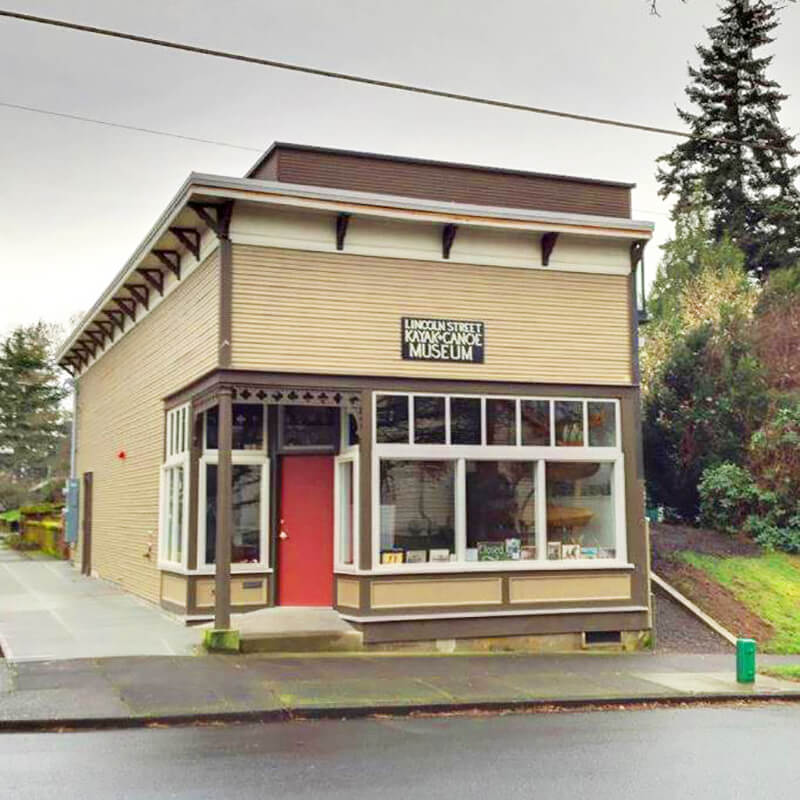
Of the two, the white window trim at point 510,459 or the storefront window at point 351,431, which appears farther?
the storefront window at point 351,431

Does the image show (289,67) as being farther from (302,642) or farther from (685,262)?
(685,262)

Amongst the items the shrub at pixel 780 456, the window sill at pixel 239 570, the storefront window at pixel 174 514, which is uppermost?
the shrub at pixel 780 456

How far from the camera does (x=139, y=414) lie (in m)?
19.6

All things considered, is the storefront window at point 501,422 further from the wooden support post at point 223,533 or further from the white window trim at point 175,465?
the white window trim at point 175,465

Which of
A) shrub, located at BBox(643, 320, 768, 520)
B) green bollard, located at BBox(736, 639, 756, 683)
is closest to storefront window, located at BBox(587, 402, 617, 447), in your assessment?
green bollard, located at BBox(736, 639, 756, 683)

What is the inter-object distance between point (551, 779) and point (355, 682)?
13.7 feet

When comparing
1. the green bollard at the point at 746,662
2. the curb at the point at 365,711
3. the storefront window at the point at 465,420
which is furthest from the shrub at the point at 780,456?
the curb at the point at 365,711

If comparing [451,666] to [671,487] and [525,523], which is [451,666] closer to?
[525,523]

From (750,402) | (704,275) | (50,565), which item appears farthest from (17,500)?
(750,402)

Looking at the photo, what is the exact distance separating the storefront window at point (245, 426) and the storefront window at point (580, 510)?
428 cm

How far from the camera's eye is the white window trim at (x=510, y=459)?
1451cm

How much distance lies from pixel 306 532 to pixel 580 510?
4.04 meters

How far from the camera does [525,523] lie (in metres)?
15.3

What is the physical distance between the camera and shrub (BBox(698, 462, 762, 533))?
828 inches
